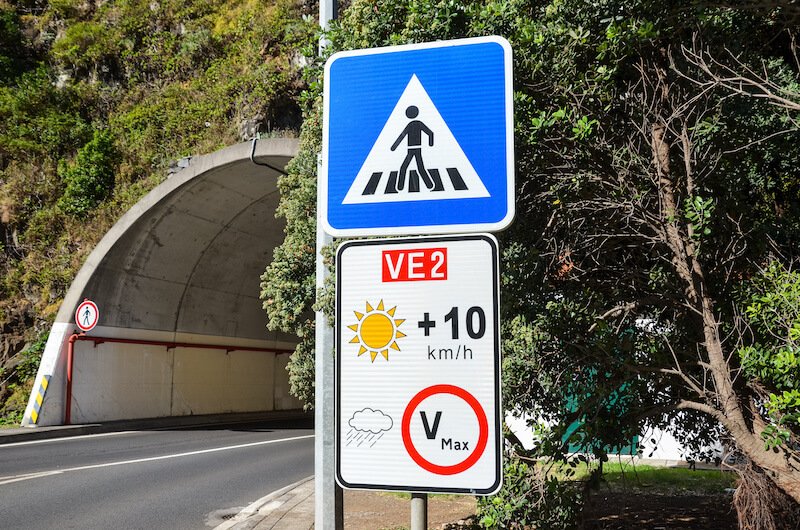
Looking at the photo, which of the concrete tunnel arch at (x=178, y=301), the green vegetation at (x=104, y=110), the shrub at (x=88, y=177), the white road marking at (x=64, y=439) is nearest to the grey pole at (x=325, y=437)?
the white road marking at (x=64, y=439)

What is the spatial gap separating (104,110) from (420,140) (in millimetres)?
27063

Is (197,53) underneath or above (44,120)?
above

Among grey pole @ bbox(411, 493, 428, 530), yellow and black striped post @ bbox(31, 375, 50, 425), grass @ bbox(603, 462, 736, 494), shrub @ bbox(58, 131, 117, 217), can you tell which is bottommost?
grass @ bbox(603, 462, 736, 494)

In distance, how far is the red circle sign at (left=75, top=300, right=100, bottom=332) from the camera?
19.9 m

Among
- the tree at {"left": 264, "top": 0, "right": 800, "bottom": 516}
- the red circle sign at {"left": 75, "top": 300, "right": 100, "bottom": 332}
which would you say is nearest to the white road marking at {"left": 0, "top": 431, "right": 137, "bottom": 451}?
the red circle sign at {"left": 75, "top": 300, "right": 100, "bottom": 332}

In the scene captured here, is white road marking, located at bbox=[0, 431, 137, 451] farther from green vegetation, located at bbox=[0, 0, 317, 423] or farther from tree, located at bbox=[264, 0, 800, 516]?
tree, located at bbox=[264, 0, 800, 516]

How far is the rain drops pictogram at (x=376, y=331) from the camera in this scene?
8.02 ft

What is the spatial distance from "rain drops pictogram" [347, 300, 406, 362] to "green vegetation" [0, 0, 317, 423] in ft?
66.4

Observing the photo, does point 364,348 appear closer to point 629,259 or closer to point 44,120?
point 629,259

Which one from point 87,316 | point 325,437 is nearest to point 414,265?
point 325,437

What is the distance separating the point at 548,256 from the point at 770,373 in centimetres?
202

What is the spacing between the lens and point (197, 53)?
27156 mm

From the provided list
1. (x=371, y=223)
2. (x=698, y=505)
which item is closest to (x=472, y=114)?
(x=371, y=223)

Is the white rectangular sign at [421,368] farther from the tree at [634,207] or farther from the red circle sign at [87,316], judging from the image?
the red circle sign at [87,316]
